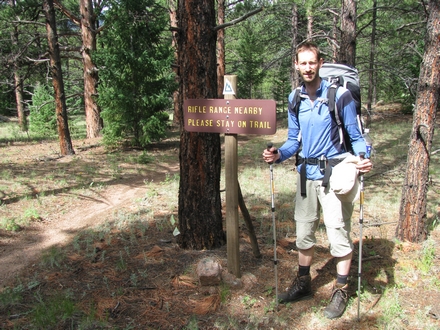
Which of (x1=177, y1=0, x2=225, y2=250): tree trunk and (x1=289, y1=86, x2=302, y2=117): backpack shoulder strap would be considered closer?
(x1=289, y1=86, x2=302, y2=117): backpack shoulder strap

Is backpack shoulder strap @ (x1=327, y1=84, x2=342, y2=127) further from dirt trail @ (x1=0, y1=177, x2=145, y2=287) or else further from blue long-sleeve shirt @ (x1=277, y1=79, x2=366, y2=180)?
dirt trail @ (x1=0, y1=177, x2=145, y2=287)

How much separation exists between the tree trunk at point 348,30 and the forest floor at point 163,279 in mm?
5324

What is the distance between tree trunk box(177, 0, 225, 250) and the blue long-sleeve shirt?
1.21m

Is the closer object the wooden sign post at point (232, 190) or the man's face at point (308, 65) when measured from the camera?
the man's face at point (308, 65)

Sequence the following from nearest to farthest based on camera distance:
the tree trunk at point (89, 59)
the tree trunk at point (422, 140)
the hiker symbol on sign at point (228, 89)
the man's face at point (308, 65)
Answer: the man's face at point (308, 65)
the hiker symbol on sign at point (228, 89)
the tree trunk at point (422, 140)
the tree trunk at point (89, 59)

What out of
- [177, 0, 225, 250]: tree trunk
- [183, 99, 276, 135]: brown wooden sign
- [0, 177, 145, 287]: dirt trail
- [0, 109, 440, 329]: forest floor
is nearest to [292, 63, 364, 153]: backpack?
[183, 99, 276, 135]: brown wooden sign

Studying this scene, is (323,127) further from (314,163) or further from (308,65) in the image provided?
(308,65)

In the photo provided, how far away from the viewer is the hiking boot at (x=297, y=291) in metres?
3.42

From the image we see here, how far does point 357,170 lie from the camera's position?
2.89 meters

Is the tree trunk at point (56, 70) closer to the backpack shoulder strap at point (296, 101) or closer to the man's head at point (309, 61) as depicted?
the backpack shoulder strap at point (296, 101)

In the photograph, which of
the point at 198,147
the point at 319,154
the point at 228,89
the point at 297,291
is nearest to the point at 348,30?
the point at 198,147

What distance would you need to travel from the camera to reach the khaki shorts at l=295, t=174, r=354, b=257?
3029 millimetres

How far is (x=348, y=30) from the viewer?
29.8 ft

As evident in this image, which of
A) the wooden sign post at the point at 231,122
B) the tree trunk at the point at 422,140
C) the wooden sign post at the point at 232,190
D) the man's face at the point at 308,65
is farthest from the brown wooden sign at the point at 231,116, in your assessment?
the tree trunk at the point at 422,140
